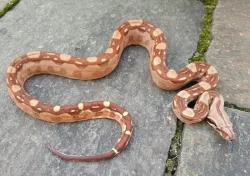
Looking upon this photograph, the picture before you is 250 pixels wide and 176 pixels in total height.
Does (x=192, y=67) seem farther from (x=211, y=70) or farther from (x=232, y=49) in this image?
(x=232, y=49)

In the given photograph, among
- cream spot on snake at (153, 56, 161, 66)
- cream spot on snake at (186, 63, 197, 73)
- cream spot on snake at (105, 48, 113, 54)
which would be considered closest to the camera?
cream spot on snake at (186, 63, 197, 73)

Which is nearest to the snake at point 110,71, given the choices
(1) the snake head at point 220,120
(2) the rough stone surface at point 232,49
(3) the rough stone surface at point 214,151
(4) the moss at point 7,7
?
(1) the snake head at point 220,120


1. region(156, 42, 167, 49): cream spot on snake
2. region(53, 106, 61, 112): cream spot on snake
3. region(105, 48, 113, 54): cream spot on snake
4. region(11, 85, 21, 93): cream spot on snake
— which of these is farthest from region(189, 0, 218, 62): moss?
region(11, 85, 21, 93): cream spot on snake

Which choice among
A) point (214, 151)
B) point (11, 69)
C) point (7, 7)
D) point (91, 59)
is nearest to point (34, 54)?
point (11, 69)

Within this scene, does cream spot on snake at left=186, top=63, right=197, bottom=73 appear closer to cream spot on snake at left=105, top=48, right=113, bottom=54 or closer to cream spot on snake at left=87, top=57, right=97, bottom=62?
cream spot on snake at left=105, top=48, right=113, bottom=54

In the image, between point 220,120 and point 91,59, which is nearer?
point 220,120

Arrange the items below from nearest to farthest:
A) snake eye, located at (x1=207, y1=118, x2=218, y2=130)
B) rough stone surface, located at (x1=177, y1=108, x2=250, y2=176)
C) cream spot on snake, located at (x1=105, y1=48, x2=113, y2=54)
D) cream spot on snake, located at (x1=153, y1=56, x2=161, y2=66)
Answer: rough stone surface, located at (x1=177, y1=108, x2=250, y2=176) → snake eye, located at (x1=207, y1=118, x2=218, y2=130) → cream spot on snake, located at (x1=153, y1=56, x2=161, y2=66) → cream spot on snake, located at (x1=105, y1=48, x2=113, y2=54)
